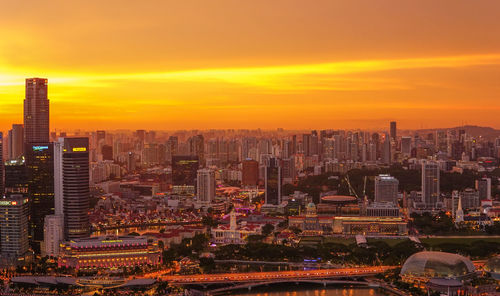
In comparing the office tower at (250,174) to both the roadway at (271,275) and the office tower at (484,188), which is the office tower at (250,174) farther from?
the roadway at (271,275)

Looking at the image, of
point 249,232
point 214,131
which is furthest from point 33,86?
point 214,131

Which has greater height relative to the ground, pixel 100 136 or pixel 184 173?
pixel 100 136

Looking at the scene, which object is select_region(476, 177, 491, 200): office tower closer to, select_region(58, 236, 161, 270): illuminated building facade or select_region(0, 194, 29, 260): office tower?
select_region(58, 236, 161, 270): illuminated building facade

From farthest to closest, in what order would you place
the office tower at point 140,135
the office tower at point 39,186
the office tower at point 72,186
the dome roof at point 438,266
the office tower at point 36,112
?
1. the office tower at point 140,135
2. the office tower at point 36,112
3. the office tower at point 39,186
4. the office tower at point 72,186
5. the dome roof at point 438,266

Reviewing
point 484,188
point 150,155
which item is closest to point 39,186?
point 484,188

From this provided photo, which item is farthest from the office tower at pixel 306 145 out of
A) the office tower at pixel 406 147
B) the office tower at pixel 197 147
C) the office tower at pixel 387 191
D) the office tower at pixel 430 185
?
the office tower at pixel 387 191

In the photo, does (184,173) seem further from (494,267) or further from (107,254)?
(494,267)
